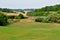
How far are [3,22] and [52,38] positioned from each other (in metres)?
18.1

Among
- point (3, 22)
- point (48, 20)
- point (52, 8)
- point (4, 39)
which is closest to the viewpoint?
point (4, 39)

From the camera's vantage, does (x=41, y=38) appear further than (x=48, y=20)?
No

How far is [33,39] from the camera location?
1616cm

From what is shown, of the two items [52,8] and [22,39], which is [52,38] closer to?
[22,39]

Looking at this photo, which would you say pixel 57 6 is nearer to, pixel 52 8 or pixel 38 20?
pixel 52 8

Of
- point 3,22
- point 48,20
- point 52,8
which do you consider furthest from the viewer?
point 52,8

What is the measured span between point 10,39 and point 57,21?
2628 centimetres

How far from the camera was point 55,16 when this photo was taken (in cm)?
4194

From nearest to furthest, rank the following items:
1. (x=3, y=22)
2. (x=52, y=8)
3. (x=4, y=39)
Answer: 1. (x=4, y=39)
2. (x=3, y=22)
3. (x=52, y=8)

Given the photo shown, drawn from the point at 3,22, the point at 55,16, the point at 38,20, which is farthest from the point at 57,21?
the point at 3,22

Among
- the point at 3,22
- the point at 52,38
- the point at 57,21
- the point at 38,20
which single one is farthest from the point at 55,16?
the point at 52,38

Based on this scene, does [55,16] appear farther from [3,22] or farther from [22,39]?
[22,39]

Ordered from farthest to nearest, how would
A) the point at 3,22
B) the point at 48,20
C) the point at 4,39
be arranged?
the point at 48,20, the point at 3,22, the point at 4,39

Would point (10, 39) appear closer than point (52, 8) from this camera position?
Yes
